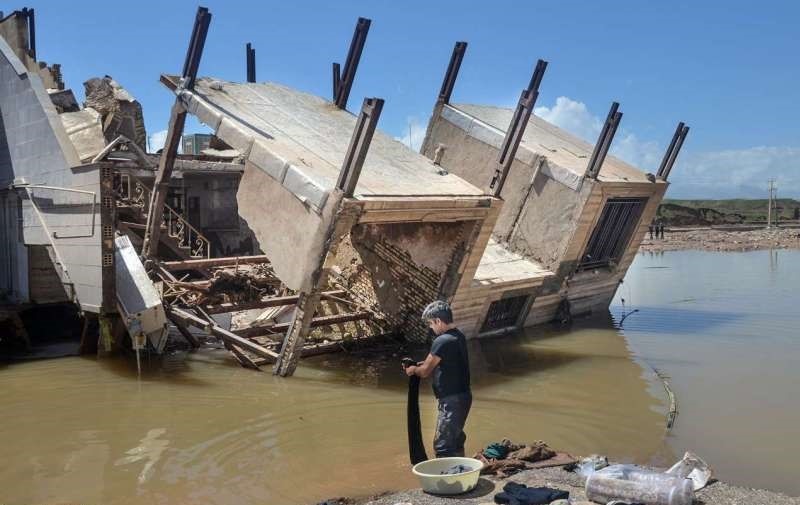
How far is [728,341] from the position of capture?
45.3 feet

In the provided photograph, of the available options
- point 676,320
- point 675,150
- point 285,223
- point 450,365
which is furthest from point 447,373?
point 675,150

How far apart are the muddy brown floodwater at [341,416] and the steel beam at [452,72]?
610 cm

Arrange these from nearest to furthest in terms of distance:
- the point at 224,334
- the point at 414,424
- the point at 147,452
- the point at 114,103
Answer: the point at 414,424, the point at 147,452, the point at 224,334, the point at 114,103

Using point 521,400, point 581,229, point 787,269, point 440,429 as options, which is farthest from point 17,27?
point 787,269

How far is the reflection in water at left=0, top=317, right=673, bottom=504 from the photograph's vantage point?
21.7 ft

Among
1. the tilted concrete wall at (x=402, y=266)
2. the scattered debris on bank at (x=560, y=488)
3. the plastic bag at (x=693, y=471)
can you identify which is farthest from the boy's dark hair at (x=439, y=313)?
the tilted concrete wall at (x=402, y=266)

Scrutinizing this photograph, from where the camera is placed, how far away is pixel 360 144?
383 inches

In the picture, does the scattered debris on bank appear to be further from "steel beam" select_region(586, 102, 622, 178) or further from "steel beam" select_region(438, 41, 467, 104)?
"steel beam" select_region(438, 41, 467, 104)

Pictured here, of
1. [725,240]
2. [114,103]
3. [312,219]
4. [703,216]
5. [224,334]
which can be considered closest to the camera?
[312,219]

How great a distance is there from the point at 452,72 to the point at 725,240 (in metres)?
33.4

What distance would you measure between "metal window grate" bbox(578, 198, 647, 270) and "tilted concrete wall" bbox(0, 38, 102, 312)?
10271mm

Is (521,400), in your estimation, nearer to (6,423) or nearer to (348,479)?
(348,479)

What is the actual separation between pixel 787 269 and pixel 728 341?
1747cm

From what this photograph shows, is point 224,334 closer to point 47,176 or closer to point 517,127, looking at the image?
point 47,176
